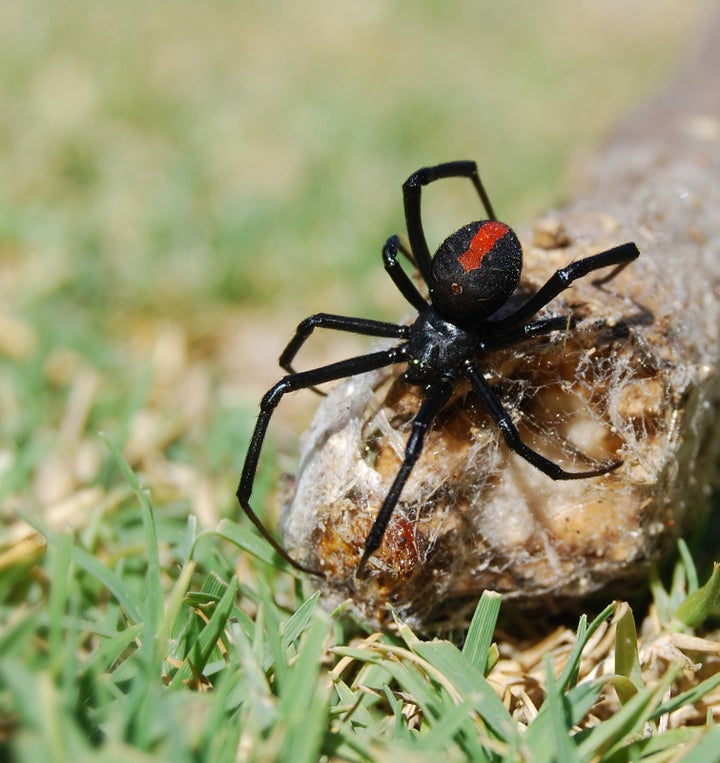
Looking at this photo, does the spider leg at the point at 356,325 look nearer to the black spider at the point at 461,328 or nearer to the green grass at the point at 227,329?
the black spider at the point at 461,328

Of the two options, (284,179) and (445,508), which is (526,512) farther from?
→ (284,179)

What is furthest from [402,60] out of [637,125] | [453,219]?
[637,125]

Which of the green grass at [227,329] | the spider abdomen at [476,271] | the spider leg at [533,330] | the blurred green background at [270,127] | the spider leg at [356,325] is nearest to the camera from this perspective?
the green grass at [227,329]

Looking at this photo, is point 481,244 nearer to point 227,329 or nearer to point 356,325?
point 356,325

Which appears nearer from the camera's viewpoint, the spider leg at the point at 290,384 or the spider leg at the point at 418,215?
the spider leg at the point at 290,384

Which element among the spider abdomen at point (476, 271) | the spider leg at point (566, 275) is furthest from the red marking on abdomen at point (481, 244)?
the spider leg at point (566, 275)

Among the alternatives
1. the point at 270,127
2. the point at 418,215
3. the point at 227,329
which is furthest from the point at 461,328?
the point at 270,127

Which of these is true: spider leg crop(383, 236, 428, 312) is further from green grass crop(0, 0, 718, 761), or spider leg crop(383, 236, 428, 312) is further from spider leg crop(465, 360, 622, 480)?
green grass crop(0, 0, 718, 761)
